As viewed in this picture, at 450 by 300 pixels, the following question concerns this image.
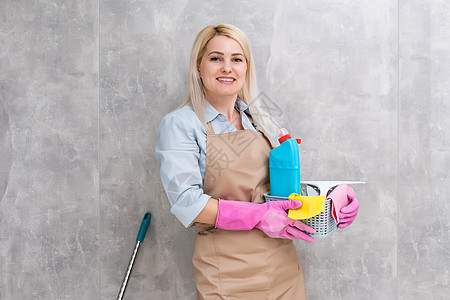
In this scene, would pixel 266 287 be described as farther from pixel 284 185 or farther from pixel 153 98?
pixel 153 98

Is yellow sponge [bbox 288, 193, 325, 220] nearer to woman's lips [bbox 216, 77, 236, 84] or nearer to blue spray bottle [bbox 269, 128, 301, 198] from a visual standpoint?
blue spray bottle [bbox 269, 128, 301, 198]

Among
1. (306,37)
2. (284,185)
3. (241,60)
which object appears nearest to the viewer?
(284,185)

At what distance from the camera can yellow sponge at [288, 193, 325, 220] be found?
1031 mm

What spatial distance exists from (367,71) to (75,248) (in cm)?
148

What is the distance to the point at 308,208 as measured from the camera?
1040 mm

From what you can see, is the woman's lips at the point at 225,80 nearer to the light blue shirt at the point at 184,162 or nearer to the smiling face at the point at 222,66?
the smiling face at the point at 222,66

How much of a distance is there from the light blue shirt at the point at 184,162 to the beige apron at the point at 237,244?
41mm

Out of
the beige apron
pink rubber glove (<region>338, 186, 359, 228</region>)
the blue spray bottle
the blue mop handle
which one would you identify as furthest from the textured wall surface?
pink rubber glove (<region>338, 186, 359, 228</region>)

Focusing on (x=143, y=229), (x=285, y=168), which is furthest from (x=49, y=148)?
(x=285, y=168)

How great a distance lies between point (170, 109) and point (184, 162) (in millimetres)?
499

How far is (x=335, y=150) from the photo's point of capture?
156cm

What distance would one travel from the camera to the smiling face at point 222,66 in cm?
121

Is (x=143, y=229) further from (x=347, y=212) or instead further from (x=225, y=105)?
(x=347, y=212)

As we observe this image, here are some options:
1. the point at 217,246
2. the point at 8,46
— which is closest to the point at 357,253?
the point at 217,246
